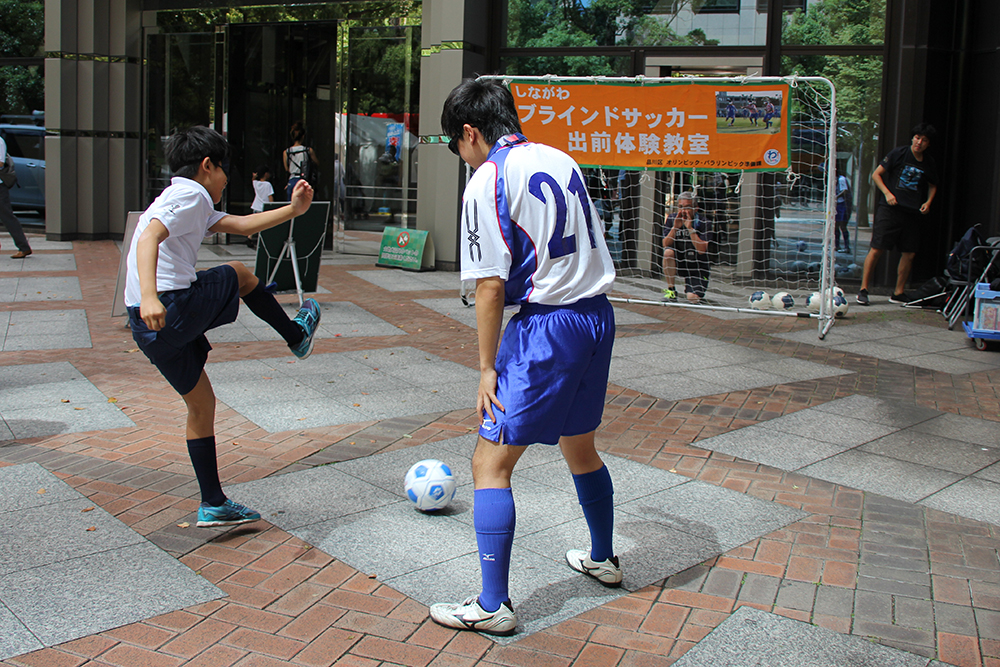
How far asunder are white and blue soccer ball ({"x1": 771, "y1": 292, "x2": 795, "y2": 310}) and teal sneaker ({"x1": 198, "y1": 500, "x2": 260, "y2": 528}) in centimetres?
727

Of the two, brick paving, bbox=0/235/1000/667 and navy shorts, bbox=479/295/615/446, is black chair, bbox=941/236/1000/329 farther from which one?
navy shorts, bbox=479/295/615/446

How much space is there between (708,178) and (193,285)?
9266 millimetres

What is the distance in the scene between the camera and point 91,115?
50.2ft

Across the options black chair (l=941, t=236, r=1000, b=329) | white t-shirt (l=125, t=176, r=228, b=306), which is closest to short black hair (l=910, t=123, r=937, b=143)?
black chair (l=941, t=236, r=1000, b=329)

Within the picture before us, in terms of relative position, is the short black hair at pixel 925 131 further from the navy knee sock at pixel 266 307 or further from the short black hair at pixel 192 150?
the short black hair at pixel 192 150

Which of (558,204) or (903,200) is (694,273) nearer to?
(903,200)

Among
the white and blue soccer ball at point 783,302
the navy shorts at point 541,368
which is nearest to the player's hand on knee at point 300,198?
the navy shorts at point 541,368

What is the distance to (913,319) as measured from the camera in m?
9.91

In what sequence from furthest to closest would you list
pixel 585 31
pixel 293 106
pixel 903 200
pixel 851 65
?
pixel 293 106 → pixel 585 31 → pixel 851 65 → pixel 903 200

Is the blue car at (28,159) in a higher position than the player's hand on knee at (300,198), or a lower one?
higher

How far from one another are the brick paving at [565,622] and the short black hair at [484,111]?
5.60 feet

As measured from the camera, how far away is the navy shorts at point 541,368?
2971 millimetres

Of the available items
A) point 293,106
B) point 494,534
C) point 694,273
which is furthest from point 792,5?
point 494,534

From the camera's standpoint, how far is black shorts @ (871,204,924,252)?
1057cm
